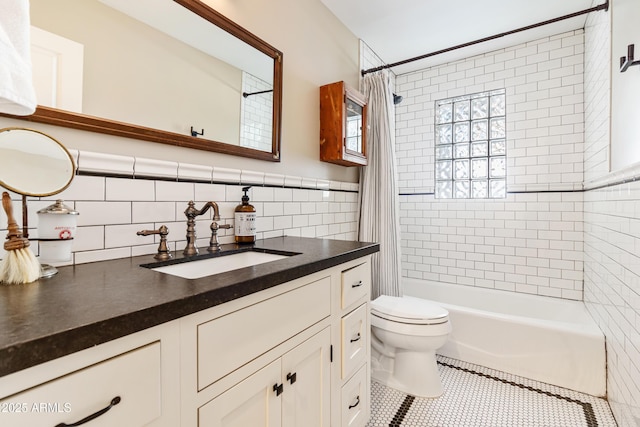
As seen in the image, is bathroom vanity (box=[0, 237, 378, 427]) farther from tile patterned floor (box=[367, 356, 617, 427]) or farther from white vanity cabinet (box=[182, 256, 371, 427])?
tile patterned floor (box=[367, 356, 617, 427])

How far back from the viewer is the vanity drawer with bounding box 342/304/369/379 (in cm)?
127

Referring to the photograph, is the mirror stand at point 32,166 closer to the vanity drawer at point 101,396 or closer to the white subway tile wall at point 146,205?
the white subway tile wall at point 146,205

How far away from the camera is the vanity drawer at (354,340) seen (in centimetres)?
127

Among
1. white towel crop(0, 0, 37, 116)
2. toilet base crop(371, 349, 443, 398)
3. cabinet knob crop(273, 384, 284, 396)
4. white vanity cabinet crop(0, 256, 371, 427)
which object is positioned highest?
white towel crop(0, 0, 37, 116)

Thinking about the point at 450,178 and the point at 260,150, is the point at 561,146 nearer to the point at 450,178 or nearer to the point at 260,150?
the point at 450,178

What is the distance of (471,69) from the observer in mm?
2893

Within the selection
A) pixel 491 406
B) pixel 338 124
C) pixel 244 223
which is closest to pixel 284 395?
pixel 244 223

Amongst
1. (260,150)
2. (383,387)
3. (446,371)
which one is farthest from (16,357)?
(446,371)

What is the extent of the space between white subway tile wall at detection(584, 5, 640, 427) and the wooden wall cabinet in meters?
1.46

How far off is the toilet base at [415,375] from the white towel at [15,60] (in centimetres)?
206

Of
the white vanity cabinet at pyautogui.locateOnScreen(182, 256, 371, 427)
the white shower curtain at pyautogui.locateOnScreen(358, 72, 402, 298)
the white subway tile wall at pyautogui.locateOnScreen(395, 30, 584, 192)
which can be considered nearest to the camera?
the white vanity cabinet at pyautogui.locateOnScreen(182, 256, 371, 427)

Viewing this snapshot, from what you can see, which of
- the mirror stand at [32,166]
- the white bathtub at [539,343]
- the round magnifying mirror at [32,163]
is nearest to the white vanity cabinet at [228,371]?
the mirror stand at [32,166]

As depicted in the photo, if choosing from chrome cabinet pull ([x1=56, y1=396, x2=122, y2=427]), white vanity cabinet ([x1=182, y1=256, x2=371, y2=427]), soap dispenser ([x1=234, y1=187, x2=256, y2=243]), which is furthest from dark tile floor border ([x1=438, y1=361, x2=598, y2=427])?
chrome cabinet pull ([x1=56, y1=396, x2=122, y2=427])

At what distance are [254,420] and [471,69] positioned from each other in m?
3.28
